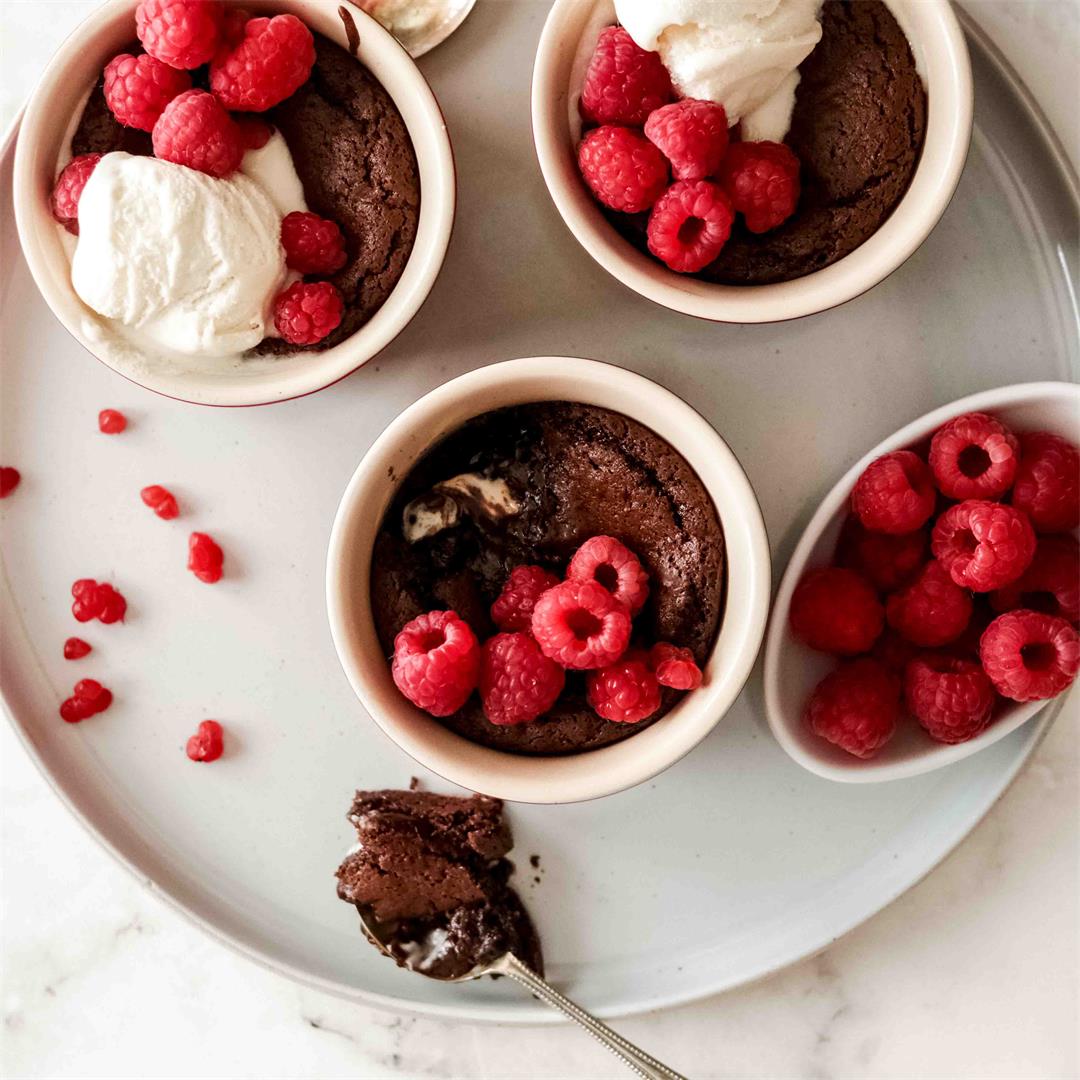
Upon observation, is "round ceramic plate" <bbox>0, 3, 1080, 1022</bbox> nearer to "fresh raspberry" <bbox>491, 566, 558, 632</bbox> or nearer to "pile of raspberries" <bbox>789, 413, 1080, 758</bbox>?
"pile of raspberries" <bbox>789, 413, 1080, 758</bbox>

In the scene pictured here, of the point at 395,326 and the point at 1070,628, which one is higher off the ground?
the point at 395,326

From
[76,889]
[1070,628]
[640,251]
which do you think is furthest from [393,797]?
[1070,628]

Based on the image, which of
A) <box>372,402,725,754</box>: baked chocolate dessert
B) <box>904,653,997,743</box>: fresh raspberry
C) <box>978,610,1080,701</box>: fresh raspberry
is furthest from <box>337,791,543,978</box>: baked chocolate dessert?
<box>978,610,1080,701</box>: fresh raspberry

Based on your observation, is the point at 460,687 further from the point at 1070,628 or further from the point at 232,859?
the point at 1070,628

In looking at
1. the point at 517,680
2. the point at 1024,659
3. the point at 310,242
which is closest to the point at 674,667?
the point at 517,680

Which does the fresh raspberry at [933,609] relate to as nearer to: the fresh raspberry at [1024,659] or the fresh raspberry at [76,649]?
the fresh raspberry at [1024,659]

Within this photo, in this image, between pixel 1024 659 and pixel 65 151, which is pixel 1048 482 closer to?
pixel 1024 659
